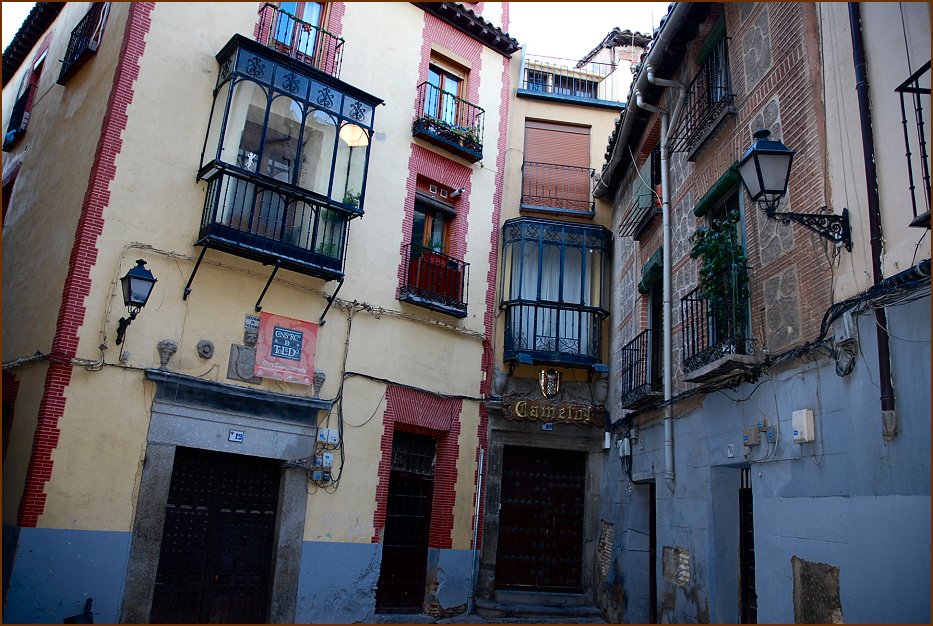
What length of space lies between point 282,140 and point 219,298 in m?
2.33

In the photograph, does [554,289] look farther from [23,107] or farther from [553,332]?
[23,107]

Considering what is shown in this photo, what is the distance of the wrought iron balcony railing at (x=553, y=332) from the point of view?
12031mm

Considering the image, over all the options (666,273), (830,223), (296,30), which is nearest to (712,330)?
(666,273)

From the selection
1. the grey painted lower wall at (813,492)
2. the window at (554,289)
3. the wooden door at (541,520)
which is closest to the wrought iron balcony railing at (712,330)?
the grey painted lower wall at (813,492)

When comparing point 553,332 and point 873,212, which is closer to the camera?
point 873,212

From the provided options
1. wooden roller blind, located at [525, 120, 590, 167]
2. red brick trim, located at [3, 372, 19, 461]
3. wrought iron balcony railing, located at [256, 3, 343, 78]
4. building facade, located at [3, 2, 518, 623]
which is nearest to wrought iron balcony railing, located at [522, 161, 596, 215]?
wooden roller blind, located at [525, 120, 590, 167]

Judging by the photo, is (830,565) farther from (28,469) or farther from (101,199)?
(101,199)

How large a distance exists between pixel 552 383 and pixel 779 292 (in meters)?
6.06

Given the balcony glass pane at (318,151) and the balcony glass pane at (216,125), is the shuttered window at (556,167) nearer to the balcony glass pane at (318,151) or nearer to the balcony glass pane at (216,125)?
the balcony glass pane at (318,151)

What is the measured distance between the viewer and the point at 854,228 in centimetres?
548

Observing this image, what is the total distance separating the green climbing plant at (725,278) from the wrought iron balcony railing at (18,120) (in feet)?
37.5

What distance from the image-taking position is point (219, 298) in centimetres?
930

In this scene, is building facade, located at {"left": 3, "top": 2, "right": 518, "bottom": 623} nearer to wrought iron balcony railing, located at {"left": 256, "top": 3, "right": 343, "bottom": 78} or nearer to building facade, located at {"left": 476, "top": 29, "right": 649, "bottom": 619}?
wrought iron balcony railing, located at {"left": 256, "top": 3, "right": 343, "bottom": 78}

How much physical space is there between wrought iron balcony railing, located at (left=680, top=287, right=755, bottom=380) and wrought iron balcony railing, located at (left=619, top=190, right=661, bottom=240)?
2164 mm
